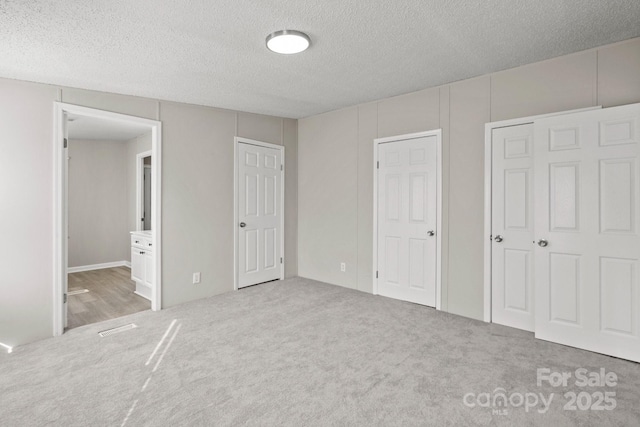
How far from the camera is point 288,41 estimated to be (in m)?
2.52

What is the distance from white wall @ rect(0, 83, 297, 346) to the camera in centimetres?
303

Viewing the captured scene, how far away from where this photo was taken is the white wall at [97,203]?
642cm

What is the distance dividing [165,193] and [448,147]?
10.8 ft

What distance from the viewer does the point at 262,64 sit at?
9.95ft

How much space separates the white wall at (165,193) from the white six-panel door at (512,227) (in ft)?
9.77

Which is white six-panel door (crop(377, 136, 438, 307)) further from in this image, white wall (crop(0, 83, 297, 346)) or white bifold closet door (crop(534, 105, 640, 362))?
white wall (crop(0, 83, 297, 346))

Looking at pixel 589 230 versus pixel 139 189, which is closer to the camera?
pixel 589 230

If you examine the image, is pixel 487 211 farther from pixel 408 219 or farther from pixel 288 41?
pixel 288 41

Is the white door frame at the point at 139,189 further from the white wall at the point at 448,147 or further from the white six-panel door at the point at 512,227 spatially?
the white six-panel door at the point at 512,227

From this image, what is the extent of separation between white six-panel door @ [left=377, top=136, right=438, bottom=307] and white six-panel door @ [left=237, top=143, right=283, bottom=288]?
163cm

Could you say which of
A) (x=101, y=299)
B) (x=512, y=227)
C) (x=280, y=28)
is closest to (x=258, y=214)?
(x=101, y=299)

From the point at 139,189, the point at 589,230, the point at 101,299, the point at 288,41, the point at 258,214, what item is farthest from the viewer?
the point at 139,189

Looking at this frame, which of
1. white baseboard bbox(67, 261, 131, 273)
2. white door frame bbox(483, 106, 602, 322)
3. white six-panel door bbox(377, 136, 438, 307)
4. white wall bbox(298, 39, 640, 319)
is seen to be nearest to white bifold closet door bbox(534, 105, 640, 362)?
white wall bbox(298, 39, 640, 319)

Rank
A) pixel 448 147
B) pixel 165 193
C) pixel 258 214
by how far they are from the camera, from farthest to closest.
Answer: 1. pixel 258 214
2. pixel 165 193
3. pixel 448 147
